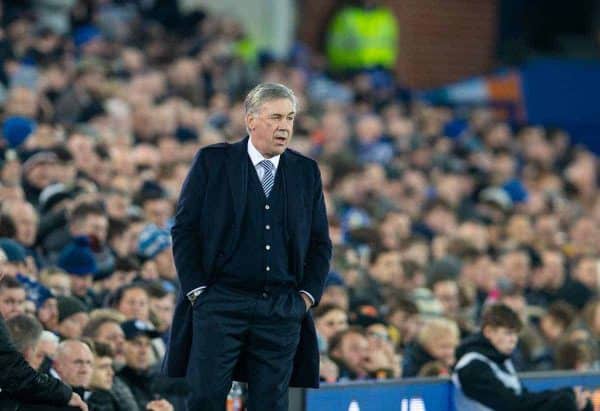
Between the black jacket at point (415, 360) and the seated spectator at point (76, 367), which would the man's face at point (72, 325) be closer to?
the seated spectator at point (76, 367)

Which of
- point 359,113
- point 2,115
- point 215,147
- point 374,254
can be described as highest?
point 359,113

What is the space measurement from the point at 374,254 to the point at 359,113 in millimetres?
7721

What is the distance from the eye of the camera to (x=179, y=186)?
1420 centimetres

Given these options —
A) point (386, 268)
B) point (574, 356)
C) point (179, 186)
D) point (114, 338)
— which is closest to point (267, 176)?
point (114, 338)

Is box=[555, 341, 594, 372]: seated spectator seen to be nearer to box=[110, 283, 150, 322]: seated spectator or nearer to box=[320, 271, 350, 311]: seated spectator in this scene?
box=[320, 271, 350, 311]: seated spectator

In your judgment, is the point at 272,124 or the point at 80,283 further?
the point at 80,283

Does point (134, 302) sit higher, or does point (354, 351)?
point (134, 302)

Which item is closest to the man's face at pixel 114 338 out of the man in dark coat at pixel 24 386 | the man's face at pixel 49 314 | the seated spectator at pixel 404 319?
the man's face at pixel 49 314

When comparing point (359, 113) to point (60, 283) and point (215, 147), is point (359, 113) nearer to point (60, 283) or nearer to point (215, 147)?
point (60, 283)

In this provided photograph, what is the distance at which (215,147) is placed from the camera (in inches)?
293

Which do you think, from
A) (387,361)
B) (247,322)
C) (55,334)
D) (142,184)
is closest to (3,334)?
(247,322)

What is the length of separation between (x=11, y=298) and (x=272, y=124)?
2307 millimetres

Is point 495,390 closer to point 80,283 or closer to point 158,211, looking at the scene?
point 80,283

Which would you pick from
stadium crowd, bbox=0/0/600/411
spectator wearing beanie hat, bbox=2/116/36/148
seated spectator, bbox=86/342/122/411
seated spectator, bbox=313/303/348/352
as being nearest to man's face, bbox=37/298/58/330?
stadium crowd, bbox=0/0/600/411
